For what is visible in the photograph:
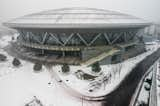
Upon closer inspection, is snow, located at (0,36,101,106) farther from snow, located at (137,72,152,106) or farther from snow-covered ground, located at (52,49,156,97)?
snow, located at (137,72,152,106)

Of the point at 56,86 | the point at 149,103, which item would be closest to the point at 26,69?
the point at 56,86

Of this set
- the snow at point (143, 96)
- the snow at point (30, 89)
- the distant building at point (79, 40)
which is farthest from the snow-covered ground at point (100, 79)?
the snow at point (143, 96)

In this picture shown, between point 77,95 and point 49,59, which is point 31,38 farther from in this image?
point 77,95

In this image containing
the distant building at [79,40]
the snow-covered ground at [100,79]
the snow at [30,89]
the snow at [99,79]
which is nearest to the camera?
the snow at [30,89]

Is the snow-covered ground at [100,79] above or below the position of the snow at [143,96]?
below

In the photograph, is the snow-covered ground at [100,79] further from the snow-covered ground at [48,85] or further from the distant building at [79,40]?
the distant building at [79,40]

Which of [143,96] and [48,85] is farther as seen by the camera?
[48,85]

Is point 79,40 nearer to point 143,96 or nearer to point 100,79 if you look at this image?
point 100,79

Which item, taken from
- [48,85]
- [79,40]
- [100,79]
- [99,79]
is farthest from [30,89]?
[79,40]

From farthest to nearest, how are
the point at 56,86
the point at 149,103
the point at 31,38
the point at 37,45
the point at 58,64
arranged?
the point at 31,38 → the point at 37,45 → the point at 58,64 → the point at 56,86 → the point at 149,103

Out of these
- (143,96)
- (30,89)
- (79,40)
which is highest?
(79,40)

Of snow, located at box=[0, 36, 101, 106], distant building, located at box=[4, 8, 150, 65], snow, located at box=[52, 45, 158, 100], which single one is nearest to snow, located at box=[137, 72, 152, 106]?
snow, located at box=[52, 45, 158, 100]
